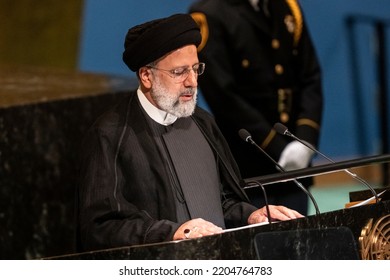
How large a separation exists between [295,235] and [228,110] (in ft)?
5.22

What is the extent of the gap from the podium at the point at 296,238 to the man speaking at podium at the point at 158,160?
158mm

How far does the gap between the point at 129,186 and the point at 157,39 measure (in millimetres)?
462

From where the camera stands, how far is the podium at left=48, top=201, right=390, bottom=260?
3.48 m

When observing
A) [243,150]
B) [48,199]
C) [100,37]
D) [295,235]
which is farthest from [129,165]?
[100,37]

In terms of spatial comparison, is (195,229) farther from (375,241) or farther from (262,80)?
(262,80)

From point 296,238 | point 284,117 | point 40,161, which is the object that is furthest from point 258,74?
point 296,238

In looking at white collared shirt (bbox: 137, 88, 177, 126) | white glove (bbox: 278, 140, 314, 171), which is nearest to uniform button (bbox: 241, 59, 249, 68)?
white glove (bbox: 278, 140, 314, 171)

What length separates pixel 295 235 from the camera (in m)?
3.68

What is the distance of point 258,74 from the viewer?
5.36 meters

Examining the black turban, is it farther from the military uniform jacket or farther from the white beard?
the military uniform jacket

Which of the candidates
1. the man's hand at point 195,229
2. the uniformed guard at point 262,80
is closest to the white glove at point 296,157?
the uniformed guard at point 262,80

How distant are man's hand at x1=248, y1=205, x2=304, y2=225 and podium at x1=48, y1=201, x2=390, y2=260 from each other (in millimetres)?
126

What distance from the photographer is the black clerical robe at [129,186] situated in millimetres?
3805

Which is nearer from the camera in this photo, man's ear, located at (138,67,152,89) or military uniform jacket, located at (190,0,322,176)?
man's ear, located at (138,67,152,89)
